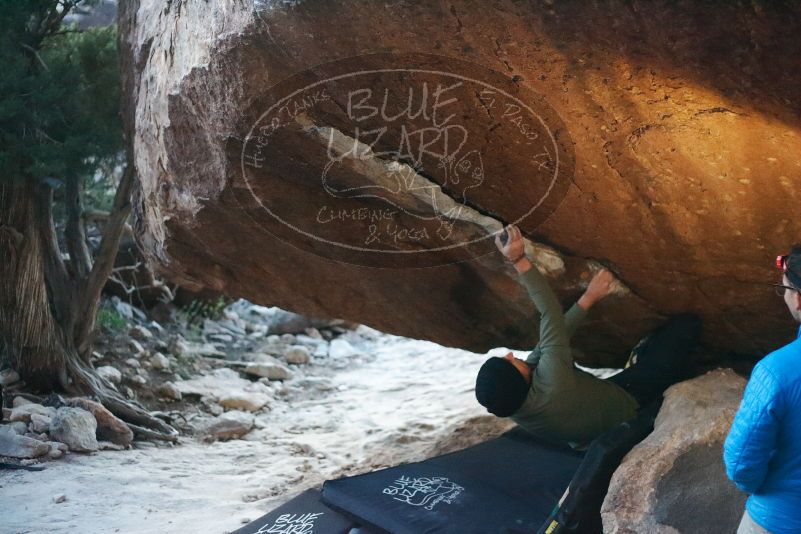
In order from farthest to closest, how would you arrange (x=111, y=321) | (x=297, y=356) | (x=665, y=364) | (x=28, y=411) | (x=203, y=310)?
(x=203, y=310) < (x=297, y=356) < (x=111, y=321) < (x=28, y=411) < (x=665, y=364)

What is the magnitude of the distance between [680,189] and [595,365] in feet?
6.14

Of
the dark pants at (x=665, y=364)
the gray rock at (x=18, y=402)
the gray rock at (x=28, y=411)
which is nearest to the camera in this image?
the dark pants at (x=665, y=364)

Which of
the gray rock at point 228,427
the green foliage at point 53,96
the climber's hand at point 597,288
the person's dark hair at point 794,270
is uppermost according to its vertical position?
the green foliage at point 53,96

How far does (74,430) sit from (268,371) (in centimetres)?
275

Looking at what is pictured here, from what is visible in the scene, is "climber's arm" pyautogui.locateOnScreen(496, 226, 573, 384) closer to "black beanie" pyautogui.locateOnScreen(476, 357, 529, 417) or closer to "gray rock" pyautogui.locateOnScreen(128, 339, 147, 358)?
"black beanie" pyautogui.locateOnScreen(476, 357, 529, 417)

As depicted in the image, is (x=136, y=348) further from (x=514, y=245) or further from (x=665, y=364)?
(x=665, y=364)

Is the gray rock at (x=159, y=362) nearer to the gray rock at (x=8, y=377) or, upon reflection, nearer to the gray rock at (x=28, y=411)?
the gray rock at (x=8, y=377)

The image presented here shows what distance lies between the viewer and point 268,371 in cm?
740

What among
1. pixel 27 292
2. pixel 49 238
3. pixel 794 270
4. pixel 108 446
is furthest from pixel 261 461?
pixel 794 270

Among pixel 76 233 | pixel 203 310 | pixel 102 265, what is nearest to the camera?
pixel 102 265

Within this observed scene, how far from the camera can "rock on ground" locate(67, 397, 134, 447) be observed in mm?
5148

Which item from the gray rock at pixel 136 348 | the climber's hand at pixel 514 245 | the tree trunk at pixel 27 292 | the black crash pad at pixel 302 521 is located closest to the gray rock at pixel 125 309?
the gray rock at pixel 136 348

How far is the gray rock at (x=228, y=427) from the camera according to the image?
18.7ft

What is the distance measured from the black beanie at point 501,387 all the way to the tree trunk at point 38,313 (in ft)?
10.5
